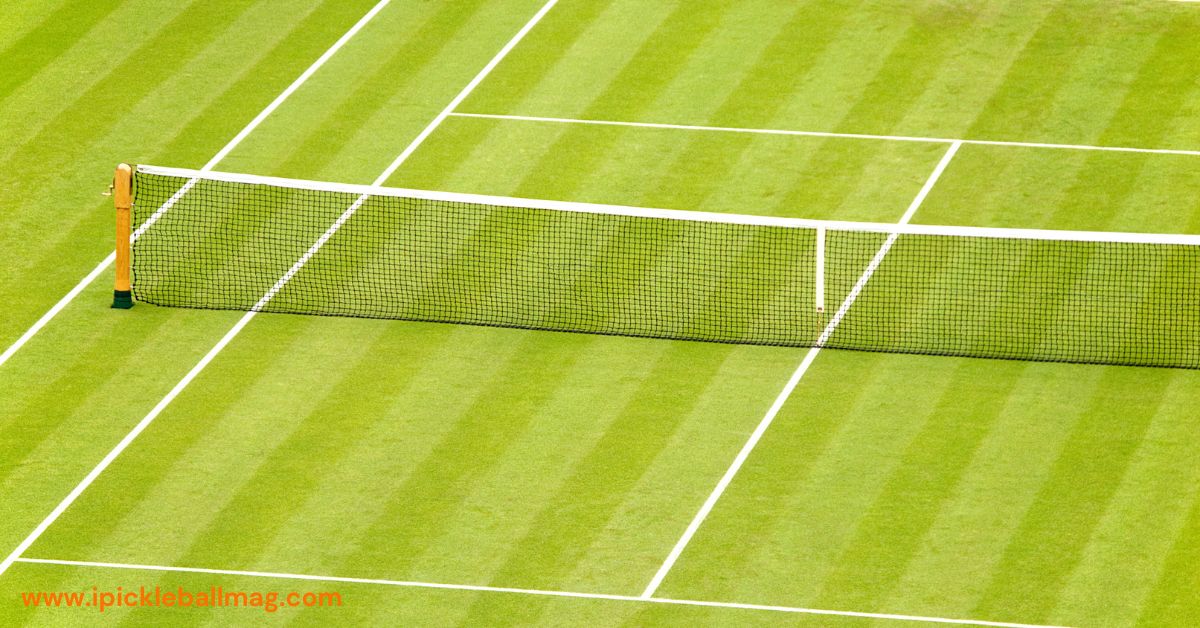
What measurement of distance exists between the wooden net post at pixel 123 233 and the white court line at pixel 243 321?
1.20 metres

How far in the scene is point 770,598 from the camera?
17656mm

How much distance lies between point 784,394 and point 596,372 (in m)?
1.73

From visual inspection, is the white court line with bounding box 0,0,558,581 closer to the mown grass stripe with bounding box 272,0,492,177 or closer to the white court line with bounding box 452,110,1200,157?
the mown grass stripe with bounding box 272,0,492,177

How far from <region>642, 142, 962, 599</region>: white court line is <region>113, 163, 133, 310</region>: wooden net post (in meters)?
6.33

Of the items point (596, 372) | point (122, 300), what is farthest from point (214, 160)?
point (596, 372)

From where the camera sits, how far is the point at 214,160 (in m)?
25.0

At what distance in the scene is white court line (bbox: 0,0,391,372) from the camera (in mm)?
21750

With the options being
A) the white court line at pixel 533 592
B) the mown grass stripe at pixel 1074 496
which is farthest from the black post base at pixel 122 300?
the mown grass stripe at pixel 1074 496

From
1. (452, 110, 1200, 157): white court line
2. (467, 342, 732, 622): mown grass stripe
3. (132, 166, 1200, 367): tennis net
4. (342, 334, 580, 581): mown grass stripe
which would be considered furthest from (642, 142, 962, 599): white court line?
(342, 334, 580, 581): mown grass stripe

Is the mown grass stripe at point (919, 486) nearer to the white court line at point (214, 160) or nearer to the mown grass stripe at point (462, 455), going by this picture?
the mown grass stripe at point (462, 455)

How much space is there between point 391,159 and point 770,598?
29.3ft

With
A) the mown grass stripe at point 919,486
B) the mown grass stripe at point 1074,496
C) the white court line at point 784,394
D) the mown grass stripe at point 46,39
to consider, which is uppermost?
the mown grass stripe at point 46,39

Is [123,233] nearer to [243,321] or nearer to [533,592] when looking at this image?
[243,321]

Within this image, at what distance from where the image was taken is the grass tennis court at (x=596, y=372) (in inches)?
709
